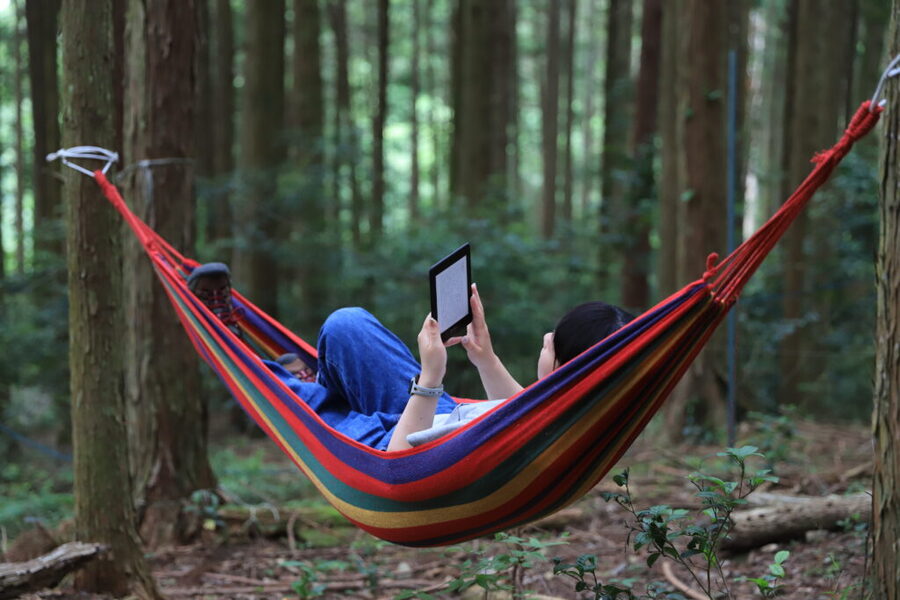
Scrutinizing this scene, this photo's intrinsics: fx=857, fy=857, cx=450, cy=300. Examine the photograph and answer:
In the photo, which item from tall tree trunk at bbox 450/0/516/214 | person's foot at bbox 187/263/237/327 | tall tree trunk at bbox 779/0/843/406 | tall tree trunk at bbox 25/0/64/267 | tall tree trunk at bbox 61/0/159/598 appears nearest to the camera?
tall tree trunk at bbox 61/0/159/598

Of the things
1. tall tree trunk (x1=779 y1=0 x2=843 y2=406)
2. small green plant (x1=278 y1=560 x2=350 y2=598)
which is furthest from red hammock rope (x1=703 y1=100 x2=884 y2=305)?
tall tree trunk (x1=779 y1=0 x2=843 y2=406)

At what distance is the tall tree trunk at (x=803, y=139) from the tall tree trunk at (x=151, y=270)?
4608 millimetres

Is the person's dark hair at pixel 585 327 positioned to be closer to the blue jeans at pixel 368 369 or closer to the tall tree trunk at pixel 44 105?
the blue jeans at pixel 368 369

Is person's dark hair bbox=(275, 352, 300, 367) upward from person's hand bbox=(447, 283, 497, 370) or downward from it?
downward

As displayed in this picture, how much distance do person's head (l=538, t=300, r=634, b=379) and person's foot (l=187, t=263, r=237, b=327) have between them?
3.85 feet

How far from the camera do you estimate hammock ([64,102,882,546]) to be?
1626 millimetres

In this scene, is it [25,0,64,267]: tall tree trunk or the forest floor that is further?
[25,0,64,267]: tall tree trunk

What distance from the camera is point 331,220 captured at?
24.5 feet

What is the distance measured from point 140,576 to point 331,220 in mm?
5135

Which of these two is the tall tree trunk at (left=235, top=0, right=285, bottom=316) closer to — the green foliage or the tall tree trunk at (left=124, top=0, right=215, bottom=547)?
the green foliage

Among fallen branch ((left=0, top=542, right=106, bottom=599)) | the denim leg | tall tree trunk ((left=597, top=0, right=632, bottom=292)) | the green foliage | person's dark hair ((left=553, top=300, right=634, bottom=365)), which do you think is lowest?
the green foliage

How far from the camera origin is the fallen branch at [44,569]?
226 centimetres

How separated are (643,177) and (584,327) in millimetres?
6658

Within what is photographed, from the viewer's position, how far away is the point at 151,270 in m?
3.63
